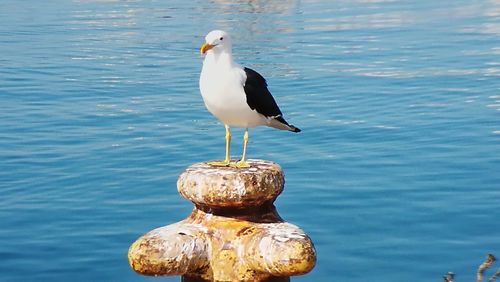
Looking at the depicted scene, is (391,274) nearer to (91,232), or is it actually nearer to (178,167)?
(91,232)

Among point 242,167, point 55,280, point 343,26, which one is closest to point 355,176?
point 55,280

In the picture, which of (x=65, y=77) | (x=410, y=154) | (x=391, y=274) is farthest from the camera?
(x=65, y=77)

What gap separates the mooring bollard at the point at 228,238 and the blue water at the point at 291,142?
20.5ft

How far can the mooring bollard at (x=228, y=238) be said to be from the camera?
5031 millimetres

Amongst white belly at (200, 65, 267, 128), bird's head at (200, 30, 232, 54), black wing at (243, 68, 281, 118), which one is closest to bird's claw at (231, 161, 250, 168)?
white belly at (200, 65, 267, 128)

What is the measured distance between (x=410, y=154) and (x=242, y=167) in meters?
11.8

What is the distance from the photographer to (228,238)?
207 inches

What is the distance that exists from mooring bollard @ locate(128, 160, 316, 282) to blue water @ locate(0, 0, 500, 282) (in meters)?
6.24

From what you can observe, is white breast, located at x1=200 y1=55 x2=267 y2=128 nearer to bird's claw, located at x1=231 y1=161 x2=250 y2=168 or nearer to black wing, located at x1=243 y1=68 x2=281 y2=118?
black wing, located at x1=243 y1=68 x2=281 y2=118

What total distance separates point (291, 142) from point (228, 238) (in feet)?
42.7

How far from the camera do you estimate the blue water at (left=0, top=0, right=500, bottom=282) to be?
12.8 metres

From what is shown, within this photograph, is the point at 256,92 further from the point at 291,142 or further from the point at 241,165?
the point at 291,142

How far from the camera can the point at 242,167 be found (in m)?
5.45

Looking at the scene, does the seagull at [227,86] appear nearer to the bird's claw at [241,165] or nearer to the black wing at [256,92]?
the black wing at [256,92]
